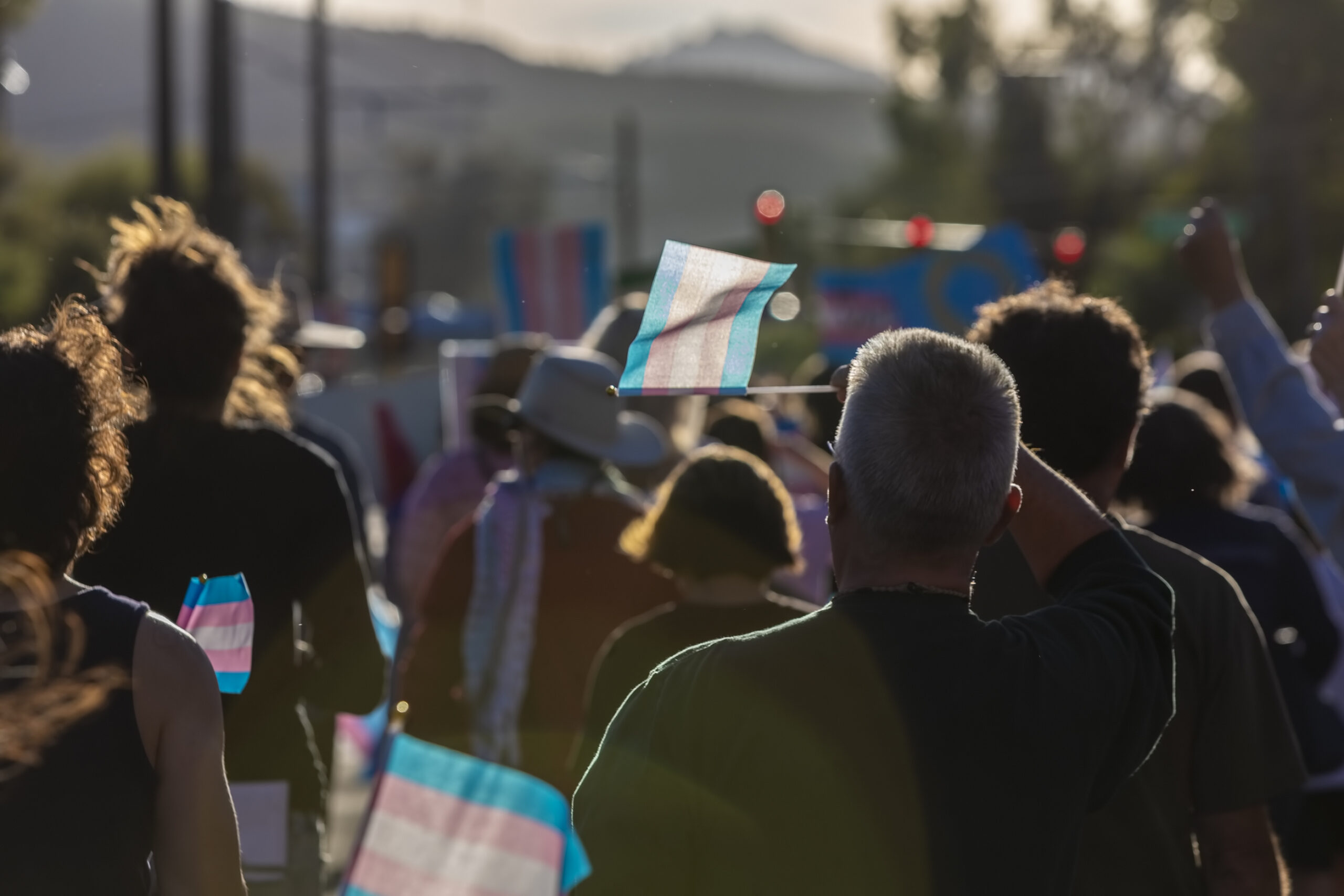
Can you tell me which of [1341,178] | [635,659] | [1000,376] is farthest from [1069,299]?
[1341,178]

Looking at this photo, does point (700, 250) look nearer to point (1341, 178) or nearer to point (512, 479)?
point (512, 479)

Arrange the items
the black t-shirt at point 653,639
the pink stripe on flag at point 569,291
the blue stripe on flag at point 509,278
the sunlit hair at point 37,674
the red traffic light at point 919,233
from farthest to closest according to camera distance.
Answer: the red traffic light at point 919,233 < the blue stripe on flag at point 509,278 < the pink stripe on flag at point 569,291 < the black t-shirt at point 653,639 < the sunlit hair at point 37,674

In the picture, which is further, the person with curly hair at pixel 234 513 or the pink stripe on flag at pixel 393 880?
the person with curly hair at pixel 234 513

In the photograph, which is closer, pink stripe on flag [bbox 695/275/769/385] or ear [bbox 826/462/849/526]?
ear [bbox 826/462/849/526]

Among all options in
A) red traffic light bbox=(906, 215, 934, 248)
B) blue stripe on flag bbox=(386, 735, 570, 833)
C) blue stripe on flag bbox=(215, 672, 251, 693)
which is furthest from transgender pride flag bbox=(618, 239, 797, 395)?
red traffic light bbox=(906, 215, 934, 248)

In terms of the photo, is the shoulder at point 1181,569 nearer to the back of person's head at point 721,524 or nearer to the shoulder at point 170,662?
the back of person's head at point 721,524

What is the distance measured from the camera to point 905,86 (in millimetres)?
57000

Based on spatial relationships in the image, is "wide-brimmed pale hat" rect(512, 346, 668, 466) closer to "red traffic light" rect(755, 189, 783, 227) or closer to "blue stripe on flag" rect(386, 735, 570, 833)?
"blue stripe on flag" rect(386, 735, 570, 833)

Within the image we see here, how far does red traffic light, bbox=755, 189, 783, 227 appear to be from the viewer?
32.5 feet

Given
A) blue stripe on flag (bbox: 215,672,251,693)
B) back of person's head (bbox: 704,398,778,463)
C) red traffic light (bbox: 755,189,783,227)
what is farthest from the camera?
red traffic light (bbox: 755,189,783,227)

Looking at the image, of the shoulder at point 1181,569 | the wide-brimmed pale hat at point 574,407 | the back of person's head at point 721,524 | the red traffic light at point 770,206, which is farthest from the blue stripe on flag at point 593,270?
the shoulder at point 1181,569

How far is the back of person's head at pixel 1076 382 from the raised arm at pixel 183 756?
1357mm

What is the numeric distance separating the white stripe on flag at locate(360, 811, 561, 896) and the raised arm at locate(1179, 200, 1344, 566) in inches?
78.8

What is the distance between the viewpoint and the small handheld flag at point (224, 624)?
2422 millimetres
